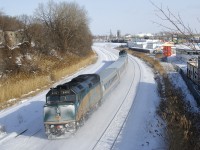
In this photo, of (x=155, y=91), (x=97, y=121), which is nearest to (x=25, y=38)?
(x=155, y=91)

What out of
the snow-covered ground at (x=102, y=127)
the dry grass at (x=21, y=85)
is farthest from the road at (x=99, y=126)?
the dry grass at (x=21, y=85)

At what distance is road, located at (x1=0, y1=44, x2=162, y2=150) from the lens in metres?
15.7

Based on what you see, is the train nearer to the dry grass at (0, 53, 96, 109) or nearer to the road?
the road

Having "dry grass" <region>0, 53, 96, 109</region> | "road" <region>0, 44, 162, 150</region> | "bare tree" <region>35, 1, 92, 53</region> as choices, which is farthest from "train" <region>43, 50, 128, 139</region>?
A: "bare tree" <region>35, 1, 92, 53</region>

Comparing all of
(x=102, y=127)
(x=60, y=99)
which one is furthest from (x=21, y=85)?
(x=60, y=99)

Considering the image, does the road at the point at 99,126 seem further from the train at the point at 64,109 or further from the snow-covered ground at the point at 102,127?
the train at the point at 64,109

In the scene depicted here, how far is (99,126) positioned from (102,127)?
0.28 m

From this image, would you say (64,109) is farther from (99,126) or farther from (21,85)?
(21,85)

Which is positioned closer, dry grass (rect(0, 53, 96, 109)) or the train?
the train

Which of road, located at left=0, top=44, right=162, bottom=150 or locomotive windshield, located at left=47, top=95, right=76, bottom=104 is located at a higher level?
locomotive windshield, located at left=47, top=95, right=76, bottom=104

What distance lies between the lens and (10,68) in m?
41.1

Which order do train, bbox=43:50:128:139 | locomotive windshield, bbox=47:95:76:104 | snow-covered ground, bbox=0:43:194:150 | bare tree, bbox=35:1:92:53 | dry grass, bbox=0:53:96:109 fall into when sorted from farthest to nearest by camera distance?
bare tree, bbox=35:1:92:53, dry grass, bbox=0:53:96:109, locomotive windshield, bbox=47:95:76:104, train, bbox=43:50:128:139, snow-covered ground, bbox=0:43:194:150

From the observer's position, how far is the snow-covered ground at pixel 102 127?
15679 millimetres

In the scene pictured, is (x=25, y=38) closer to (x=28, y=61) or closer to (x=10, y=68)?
(x=28, y=61)
